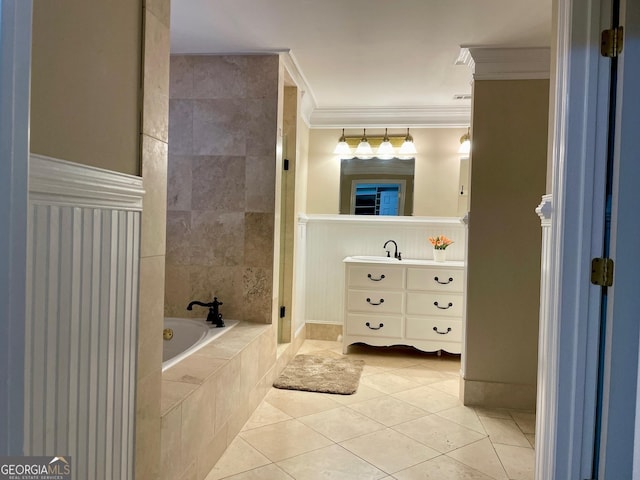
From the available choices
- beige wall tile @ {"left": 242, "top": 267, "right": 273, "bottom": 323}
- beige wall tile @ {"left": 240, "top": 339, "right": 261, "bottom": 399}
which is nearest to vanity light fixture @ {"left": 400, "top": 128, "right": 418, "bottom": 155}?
beige wall tile @ {"left": 242, "top": 267, "right": 273, "bottom": 323}

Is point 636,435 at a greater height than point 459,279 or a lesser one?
lesser

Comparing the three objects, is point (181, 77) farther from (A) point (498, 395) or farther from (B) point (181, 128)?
(A) point (498, 395)

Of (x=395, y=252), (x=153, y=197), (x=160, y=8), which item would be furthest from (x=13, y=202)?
(x=395, y=252)

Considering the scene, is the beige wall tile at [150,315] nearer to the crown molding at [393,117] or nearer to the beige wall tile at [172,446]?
the beige wall tile at [172,446]

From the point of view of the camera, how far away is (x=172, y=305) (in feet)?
10.2

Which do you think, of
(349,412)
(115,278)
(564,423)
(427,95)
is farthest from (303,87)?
(564,423)

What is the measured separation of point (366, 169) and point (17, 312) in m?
3.90

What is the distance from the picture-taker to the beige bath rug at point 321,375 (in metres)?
3.08

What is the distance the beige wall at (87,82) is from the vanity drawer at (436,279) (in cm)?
288

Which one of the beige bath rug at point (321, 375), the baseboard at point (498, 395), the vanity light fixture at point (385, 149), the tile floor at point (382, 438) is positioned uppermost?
the vanity light fixture at point (385, 149)

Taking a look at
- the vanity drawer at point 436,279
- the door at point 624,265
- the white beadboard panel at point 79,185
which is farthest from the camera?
the vanity drawer at point 436,279

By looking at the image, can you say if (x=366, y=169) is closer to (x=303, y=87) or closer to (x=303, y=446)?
(x=303, y=87)

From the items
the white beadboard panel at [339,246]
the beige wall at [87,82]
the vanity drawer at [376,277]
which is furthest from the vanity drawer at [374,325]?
the beige wall at [87,82]

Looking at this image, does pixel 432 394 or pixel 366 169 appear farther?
pixel 366 169
